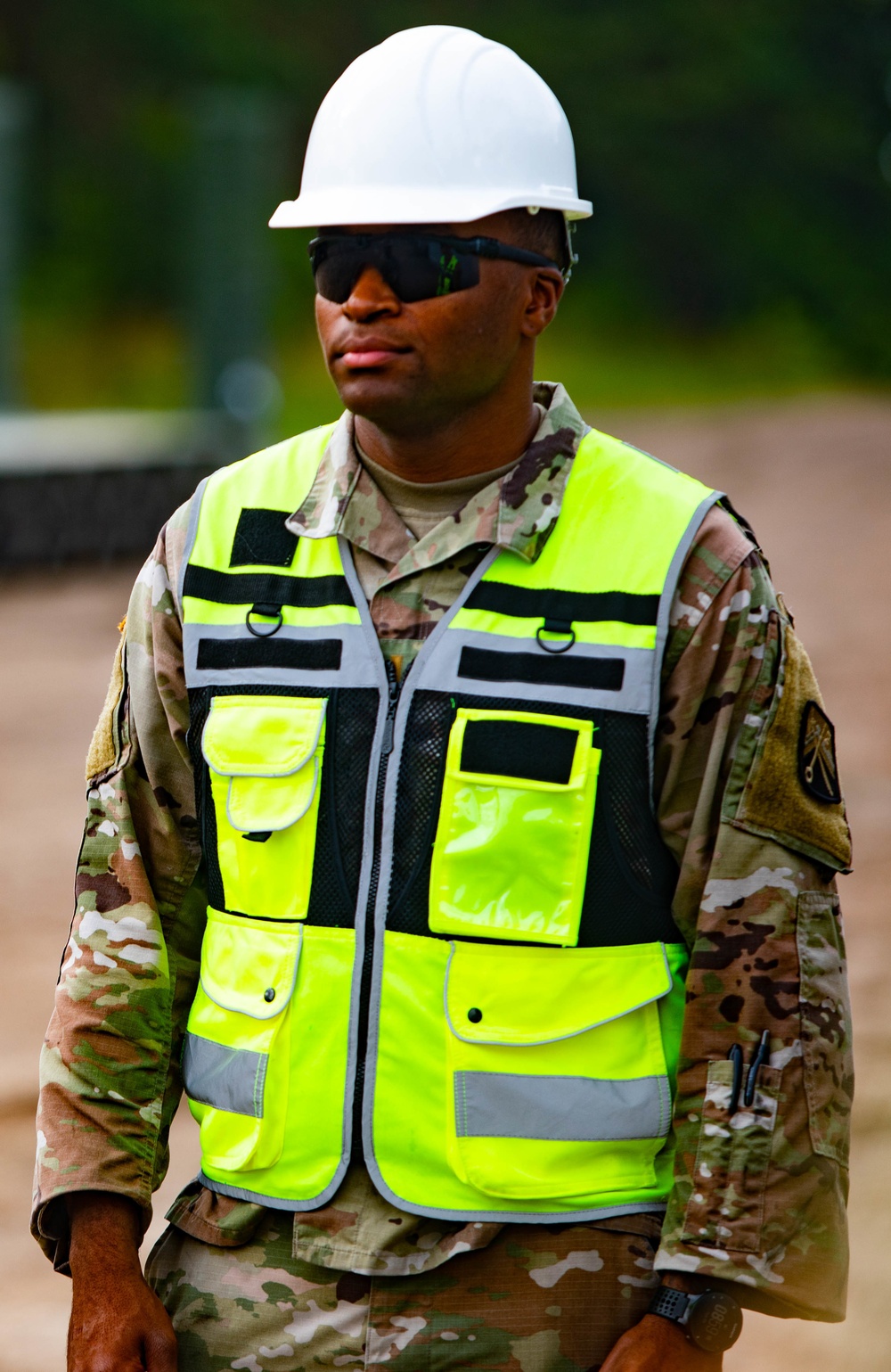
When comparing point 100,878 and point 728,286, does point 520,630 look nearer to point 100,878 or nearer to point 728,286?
point 100,878

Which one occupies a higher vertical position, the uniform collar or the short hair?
the short hair

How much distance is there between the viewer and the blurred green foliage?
11844 millimetres

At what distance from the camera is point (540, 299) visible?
2141 mm

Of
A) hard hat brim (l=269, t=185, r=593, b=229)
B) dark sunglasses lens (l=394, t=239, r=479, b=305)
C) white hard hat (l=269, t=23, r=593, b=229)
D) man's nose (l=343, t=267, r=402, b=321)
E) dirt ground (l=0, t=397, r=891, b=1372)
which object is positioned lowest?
dirt ground (l=0, t=397, r=891, b=1372)

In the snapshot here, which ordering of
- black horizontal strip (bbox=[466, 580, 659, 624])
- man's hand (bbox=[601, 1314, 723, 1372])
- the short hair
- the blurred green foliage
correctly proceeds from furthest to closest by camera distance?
the blurred green foliage, the short hair, black horizontal strip (bbox=[466, 580, 659, 624]), man's hand (bbox=[601, 1314, 723, 1372])

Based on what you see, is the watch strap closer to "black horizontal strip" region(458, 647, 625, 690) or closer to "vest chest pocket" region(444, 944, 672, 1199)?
"vest chest pocket" region(444, 944, 672, 1199)

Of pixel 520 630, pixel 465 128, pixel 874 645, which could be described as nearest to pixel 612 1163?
pixel 520 630

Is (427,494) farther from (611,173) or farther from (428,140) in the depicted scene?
(611,173)

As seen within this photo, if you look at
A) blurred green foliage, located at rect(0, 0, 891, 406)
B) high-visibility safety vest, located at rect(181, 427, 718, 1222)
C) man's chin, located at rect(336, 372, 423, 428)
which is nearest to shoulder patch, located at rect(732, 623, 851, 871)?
high-visibility safety vest, located at rect(181, 427, 718, 1222)

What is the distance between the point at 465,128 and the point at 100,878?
957 mm

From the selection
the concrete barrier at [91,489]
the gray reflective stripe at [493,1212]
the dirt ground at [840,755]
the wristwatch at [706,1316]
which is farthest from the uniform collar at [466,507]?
the concrete barrier at [91,489]

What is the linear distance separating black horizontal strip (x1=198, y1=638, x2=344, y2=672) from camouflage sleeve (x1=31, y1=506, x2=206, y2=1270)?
7 centimetres

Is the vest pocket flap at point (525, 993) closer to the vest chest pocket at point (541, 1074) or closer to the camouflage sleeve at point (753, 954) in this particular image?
the vest chest pocket at point (541, 1074)

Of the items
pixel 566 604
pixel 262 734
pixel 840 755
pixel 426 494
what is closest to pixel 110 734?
pixel 262 734
